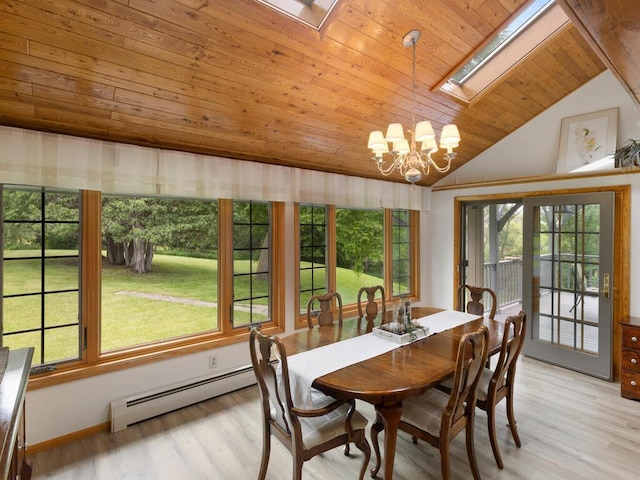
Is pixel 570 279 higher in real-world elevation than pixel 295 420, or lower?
higher

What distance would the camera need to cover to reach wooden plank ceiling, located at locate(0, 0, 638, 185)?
1.81 metres

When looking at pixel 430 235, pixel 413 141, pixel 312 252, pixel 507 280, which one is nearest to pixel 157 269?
pixel 312 252

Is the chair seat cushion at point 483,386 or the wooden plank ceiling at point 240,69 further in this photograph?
the chair seat cushion at point 483,386

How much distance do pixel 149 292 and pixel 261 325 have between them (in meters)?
1.24

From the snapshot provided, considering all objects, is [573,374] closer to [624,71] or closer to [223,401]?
[624,71]

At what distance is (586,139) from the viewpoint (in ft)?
12.1

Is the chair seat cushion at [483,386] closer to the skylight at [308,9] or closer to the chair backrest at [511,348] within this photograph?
the chair backrest at [511,348]

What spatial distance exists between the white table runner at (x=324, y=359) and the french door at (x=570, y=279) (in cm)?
207

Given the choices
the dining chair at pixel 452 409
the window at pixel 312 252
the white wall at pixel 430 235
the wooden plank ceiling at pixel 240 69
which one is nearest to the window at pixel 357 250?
the window at pixel 312 252

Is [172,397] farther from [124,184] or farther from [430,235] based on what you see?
[430,235]

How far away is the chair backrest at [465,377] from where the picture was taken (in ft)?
5.60

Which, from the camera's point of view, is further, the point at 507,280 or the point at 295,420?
the point at 507,280

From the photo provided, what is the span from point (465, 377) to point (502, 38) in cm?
300

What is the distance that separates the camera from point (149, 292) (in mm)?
3545
